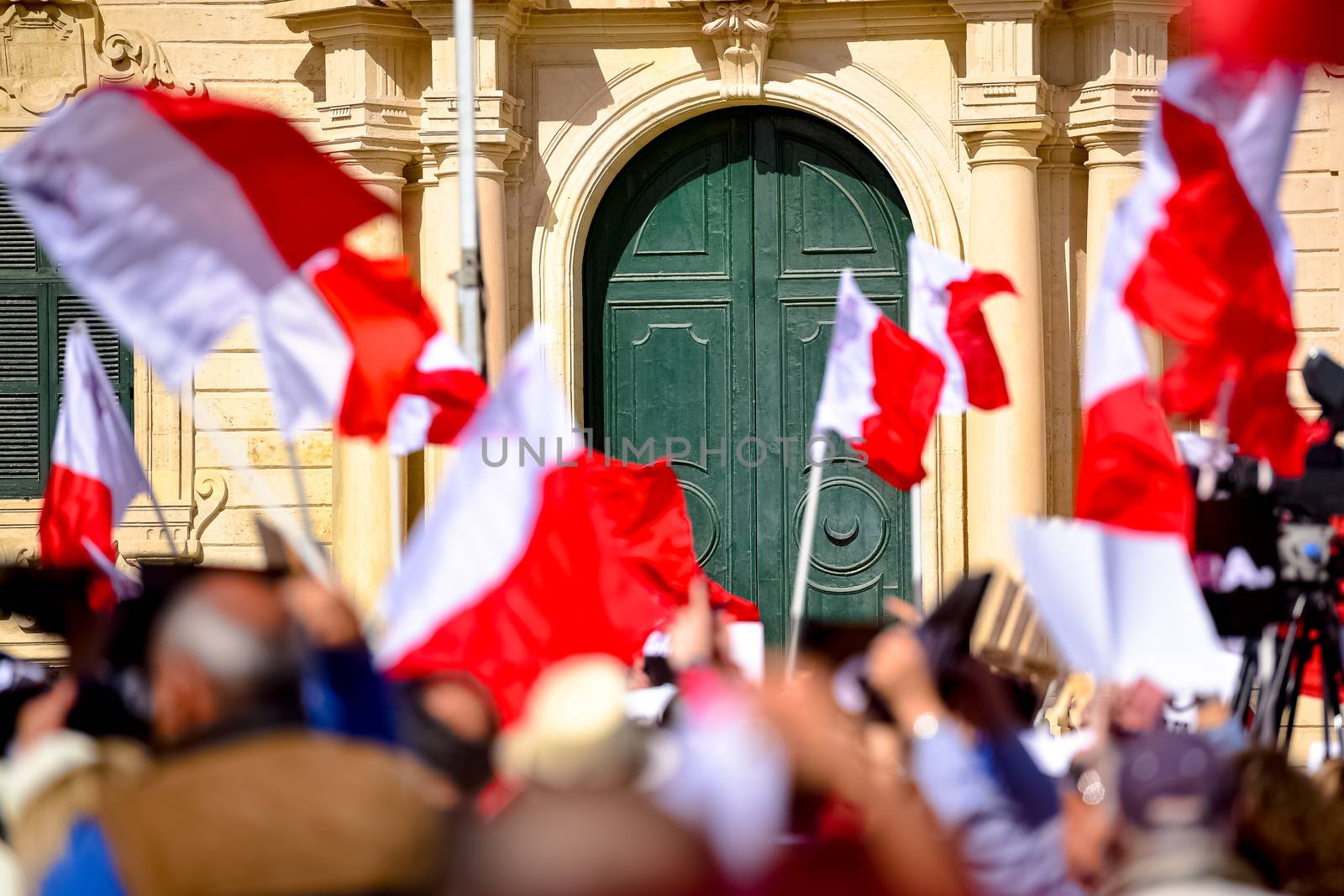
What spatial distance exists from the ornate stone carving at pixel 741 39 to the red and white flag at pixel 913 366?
3.05 meters

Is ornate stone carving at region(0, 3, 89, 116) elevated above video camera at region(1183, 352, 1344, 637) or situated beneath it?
elevated above

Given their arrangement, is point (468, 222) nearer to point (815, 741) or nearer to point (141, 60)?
point (141, 60)

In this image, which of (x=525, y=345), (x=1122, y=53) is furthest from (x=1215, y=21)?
(x=1122, y=53)

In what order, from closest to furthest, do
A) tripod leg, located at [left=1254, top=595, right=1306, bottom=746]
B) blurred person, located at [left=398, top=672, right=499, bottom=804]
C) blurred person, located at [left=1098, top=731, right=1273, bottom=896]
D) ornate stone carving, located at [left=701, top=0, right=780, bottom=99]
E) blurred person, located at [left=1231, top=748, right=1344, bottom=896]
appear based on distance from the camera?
blurred person, located at [left=1098, top=731, right=1273, bottom=896] → blurred person, located at [left=1231, top=748, right=1344, bottom=896] → blurred person, located at [left=398, top=672, right=499, bottom=804] → tripod leg, located at [left=1254, top=595, right=1306, bottom=746] → ornate stone carving, located at [left=701, top=0, right=780, bottom=99]

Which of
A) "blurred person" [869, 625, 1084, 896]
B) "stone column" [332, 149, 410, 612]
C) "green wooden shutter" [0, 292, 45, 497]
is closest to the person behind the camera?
"blurred person" [869, 625, 1084, 896]

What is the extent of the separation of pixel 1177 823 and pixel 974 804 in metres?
0.50

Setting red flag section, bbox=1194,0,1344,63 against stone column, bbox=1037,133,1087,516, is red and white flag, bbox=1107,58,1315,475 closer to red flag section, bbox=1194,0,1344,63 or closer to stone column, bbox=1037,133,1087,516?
red flag section, bbox=1194,0,1344,63

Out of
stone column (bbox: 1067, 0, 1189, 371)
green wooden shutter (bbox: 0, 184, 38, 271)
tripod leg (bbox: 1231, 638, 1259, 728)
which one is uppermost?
stone column (bbox: 1067, 0, 1189, 371)

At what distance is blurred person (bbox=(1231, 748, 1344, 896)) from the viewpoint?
3445 mm

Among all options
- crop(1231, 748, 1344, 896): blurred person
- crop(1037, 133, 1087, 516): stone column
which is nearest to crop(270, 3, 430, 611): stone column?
crop(1037, 133, 1087, 516): stone column

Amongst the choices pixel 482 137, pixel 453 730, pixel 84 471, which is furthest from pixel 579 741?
pixel 482 137

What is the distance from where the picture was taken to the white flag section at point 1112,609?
445 centimetres

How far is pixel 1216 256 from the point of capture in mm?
5590

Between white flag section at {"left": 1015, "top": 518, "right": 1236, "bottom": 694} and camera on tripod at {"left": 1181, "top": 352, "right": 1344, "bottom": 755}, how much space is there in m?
1.39
